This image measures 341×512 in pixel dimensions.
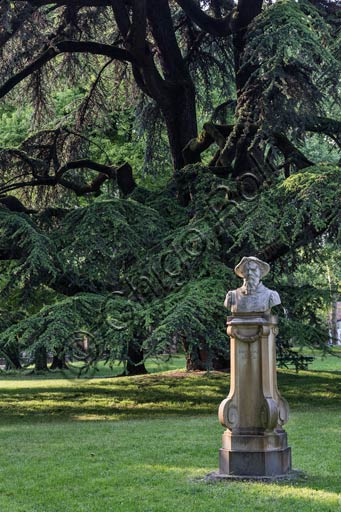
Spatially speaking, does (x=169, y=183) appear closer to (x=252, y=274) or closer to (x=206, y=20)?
(x=206, y=20)

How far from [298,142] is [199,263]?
14.5ft

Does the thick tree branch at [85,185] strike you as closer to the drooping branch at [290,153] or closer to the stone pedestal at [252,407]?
the drooping branch at [290,153]

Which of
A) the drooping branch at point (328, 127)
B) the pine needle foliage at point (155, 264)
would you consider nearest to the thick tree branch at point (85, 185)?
the pine needle foliage at point (155, 264)

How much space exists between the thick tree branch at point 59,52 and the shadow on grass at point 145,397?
22.6 feet

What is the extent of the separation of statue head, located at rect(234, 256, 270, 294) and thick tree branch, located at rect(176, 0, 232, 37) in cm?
1117

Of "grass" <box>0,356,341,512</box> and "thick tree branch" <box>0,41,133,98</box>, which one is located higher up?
"thick tree branch" <box>0,41,133,98</box>

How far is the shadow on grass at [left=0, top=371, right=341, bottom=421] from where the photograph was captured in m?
15.5

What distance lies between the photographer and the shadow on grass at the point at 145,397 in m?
15.5

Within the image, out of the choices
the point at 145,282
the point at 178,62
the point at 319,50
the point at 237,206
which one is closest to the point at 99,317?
the point at 145,282

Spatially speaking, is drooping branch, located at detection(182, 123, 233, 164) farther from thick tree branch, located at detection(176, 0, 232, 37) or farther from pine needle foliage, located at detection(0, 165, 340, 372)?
thick tree branch, located at detection(176, 0, 232, 37)

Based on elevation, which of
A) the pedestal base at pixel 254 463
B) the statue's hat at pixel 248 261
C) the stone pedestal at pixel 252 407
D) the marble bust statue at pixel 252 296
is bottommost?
the pedestal base at pixel 254 463

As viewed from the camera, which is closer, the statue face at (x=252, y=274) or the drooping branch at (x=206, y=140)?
the statue face at (x=252, y=274)

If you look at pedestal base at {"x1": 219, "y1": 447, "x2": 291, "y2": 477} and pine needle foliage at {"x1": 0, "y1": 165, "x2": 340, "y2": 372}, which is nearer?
pedestal base at {"x1": 219, "y1": 447, "x2": 291, "y2": 477}

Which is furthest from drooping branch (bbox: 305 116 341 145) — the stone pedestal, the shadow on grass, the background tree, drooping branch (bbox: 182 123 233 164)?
the stone pedestal
